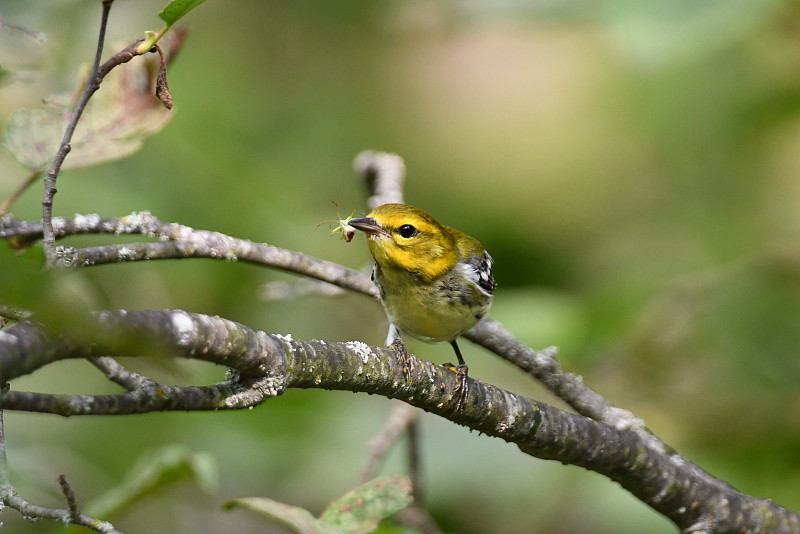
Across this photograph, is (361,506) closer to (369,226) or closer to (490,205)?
(369,226)

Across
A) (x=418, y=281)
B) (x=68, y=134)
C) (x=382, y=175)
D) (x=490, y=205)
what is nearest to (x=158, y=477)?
(x=68, y=134)

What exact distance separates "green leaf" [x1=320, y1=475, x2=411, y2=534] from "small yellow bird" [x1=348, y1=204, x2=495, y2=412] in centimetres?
132

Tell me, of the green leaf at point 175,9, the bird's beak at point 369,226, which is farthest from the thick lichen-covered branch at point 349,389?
the bird's beak at point 369,226

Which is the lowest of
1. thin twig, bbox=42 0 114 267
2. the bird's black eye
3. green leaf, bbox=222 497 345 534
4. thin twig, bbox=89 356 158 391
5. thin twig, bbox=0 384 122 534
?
thin twig, bbox=0 384 122 534

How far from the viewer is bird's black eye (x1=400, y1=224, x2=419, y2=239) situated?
353 centimetres

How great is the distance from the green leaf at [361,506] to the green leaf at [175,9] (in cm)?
109

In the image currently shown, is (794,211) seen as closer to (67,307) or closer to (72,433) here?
(72,433)

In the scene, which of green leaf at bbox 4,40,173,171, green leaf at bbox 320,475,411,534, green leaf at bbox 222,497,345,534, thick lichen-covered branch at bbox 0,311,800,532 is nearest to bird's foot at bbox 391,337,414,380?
thick lichen-covered branch at bbox 0,311,800,532

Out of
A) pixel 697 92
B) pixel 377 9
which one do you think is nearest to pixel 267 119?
pixel 377 9

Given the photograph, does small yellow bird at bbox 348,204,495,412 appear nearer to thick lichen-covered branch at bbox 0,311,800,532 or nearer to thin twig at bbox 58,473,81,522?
thick lichen-covered branch at bbox 0,311,800,532

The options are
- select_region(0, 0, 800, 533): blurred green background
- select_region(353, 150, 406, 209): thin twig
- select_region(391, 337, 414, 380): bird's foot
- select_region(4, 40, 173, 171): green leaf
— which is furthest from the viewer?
select_region(0, 0, 800, 533): blurred green background

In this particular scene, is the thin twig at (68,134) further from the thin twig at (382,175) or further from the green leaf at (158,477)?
the thin twig at (382,175)

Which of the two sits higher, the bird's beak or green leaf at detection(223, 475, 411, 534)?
the bird's beak

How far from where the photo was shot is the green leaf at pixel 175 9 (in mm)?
1722
